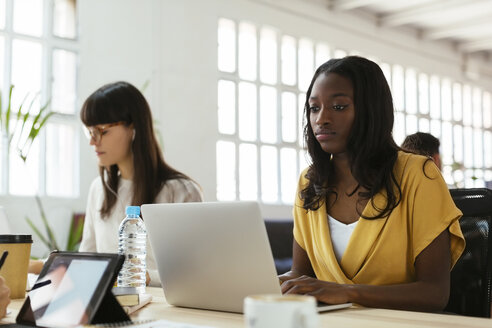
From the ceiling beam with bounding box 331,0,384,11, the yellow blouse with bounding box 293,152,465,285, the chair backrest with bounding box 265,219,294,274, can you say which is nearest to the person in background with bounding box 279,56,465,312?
the yellow blouse with bounding box 293,152,465,285

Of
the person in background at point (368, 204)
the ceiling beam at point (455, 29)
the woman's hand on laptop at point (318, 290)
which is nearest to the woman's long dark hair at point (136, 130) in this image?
the person in background at point (368, 204)

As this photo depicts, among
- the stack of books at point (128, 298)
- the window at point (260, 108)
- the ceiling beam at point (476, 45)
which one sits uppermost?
the ceiling beam at point (476, 45)

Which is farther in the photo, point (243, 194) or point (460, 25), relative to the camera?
point (460, 25)

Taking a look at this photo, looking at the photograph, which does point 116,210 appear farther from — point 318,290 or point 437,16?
point 437,16

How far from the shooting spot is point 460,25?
844 cm

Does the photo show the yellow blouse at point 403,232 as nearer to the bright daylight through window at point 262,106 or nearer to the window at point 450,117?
the bright daylight through window at point 262,106

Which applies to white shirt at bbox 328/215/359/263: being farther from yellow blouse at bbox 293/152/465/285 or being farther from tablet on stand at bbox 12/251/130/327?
tablet on stand at bbox 12/251/130/327

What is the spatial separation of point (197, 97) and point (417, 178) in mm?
4826

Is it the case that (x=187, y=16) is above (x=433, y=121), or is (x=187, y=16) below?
above

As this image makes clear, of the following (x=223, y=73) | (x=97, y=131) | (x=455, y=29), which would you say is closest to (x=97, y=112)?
(x=97, y=131)

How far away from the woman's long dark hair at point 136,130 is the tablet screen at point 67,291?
1302mm

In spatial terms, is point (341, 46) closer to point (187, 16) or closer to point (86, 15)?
point (187, 16)

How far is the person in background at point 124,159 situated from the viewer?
2518mm

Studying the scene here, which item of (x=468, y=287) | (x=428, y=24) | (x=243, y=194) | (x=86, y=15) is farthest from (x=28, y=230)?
(x=428, y=24)
